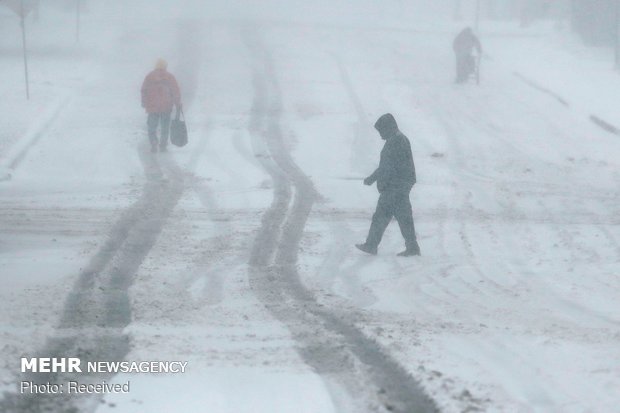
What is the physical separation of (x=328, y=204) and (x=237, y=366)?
25.1ft

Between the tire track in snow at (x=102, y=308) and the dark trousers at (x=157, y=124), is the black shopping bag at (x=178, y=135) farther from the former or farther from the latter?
the tire track in snow at (x=102, y=308)

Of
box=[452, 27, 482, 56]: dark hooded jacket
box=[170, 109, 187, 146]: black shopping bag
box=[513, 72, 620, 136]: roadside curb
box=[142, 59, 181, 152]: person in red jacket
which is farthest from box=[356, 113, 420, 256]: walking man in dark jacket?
box=[452, 27, 482, 56]: dark hooded jacket

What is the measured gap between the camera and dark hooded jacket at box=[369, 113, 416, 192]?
12117 millimetres

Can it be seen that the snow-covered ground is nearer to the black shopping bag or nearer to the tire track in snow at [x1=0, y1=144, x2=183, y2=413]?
the tire track in snow at [x1=0, y1=144, x2=183, y2=413]

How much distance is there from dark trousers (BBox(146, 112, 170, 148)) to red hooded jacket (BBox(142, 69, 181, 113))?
9 cm

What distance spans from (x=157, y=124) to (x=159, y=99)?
452 millimetres

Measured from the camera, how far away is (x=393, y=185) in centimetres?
1223

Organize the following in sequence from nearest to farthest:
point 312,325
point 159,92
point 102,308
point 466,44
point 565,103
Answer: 1. point 312,325
2. point 102,308
3. point 159,92
4. point 565,103
5. point 466,44

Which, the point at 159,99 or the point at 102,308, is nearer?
the point at 102,308

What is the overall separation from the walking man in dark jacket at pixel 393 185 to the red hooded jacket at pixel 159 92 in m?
7.26

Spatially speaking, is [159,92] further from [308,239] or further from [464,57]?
[464,57]

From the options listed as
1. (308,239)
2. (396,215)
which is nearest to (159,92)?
(308,239)

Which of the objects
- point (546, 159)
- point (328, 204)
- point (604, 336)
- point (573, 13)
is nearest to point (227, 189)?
point (328, 204)

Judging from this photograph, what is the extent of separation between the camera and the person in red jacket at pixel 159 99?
18.4 meters
